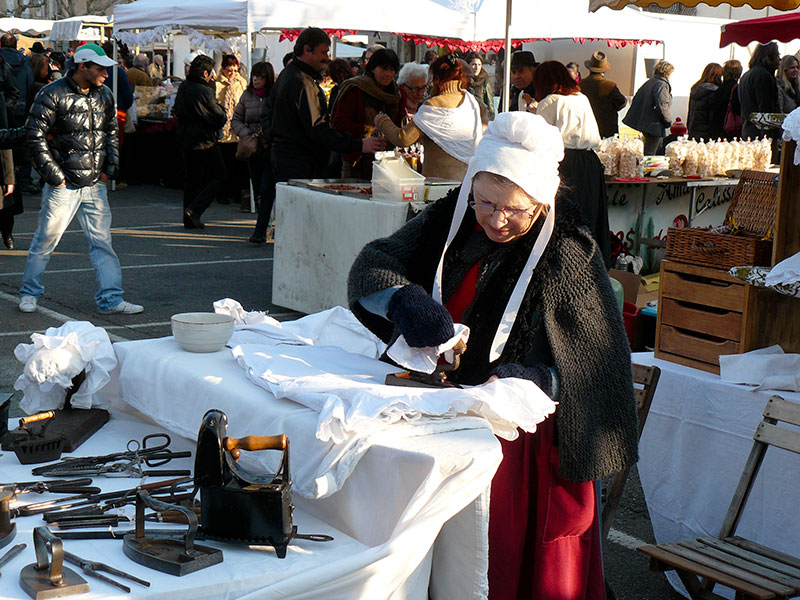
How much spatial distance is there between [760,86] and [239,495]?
10.6 metres

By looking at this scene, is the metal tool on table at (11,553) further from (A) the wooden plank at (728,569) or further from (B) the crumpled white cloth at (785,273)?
(B) the crumpled white cloth at (785,273)

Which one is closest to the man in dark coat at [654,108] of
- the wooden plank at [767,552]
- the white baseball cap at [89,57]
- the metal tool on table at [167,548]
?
the white baseball cap at [89,57]

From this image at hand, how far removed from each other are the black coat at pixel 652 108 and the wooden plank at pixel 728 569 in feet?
32.4

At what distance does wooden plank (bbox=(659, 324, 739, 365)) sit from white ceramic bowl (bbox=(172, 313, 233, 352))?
75.6 inches

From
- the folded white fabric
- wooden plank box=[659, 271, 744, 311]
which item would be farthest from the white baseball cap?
wooden plank box=[659, 271, 744, 311]

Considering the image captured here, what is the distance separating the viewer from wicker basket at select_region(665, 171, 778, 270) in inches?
145

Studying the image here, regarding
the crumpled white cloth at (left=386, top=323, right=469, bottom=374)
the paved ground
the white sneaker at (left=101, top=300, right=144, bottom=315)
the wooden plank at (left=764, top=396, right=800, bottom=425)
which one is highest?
the crumpled white cloth at (left=386, top=323, right=469, bottom=374)

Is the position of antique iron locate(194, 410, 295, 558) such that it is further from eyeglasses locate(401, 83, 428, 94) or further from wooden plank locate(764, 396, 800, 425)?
eyeglasses locate(401, 83, 428, 94)

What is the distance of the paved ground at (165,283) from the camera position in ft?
12.2

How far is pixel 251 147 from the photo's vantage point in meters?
10.1

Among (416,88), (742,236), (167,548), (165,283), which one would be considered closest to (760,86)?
(416,88)

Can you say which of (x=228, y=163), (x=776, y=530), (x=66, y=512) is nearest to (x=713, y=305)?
(x=776, y=530)

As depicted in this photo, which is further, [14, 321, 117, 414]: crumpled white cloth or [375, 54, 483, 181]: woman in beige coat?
[375, 54, 483, 181]: woman in beige coat

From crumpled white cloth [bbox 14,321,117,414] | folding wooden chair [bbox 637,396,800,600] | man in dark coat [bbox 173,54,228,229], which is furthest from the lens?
man in dark coat [bbox 173,54,228,229]
